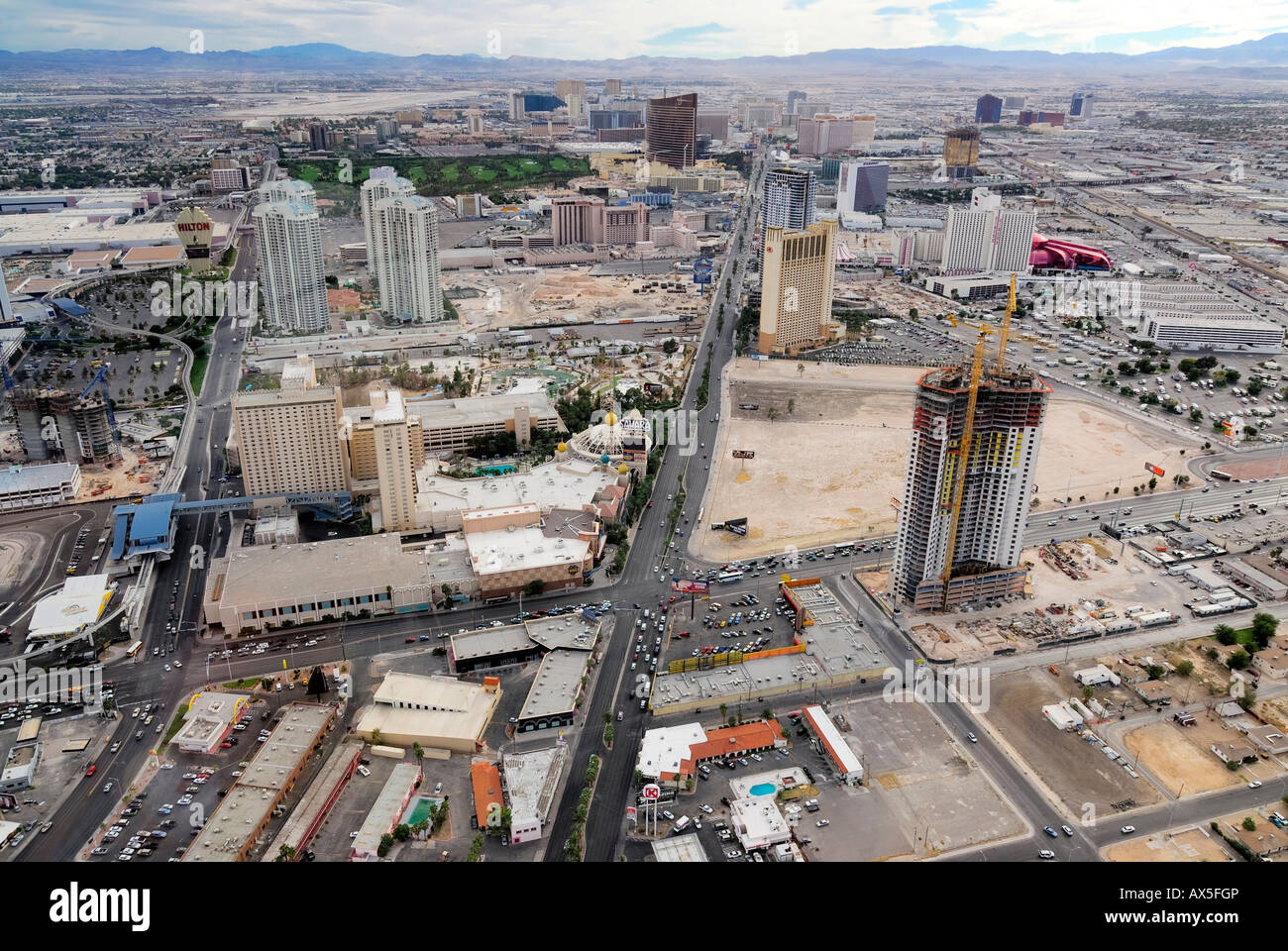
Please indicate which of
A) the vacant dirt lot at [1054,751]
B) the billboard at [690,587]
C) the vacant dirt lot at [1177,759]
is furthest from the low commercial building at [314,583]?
the vacant dirt lot at [1177,759]

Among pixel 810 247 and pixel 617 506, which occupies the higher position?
pixel 810 247

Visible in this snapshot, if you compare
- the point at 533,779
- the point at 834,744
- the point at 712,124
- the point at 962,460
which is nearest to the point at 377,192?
the point at 962,460

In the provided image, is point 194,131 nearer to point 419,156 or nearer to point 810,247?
point 419,156

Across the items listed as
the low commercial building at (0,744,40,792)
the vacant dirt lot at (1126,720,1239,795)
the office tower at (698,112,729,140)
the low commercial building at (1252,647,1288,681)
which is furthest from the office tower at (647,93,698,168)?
the low commercial building at (0,744,40,792)

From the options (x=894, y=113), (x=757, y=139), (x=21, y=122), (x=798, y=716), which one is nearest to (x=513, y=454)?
(x=798, y=716)

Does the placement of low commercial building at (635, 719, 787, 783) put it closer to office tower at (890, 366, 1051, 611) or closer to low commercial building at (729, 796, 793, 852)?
low commercial building at (729, 796, 793, 852)

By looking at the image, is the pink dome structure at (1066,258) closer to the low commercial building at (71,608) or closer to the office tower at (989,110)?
the low commercial building at (71,608)
